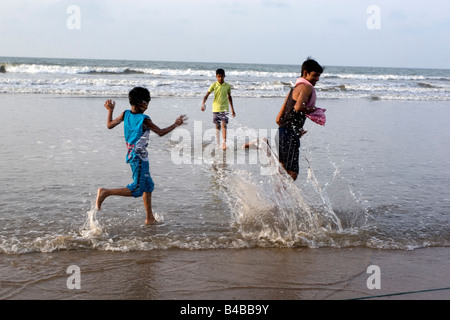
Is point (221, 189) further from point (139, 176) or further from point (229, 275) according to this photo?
point (229, 275)

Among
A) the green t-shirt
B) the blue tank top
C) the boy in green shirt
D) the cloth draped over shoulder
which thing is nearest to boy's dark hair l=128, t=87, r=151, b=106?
the blue tank top

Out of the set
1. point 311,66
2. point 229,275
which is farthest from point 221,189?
point 229,275

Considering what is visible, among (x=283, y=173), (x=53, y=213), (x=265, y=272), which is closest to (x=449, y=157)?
(x=283, y=173)

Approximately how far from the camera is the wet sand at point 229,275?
3.53 m

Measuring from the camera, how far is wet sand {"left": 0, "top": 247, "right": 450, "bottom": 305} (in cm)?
353

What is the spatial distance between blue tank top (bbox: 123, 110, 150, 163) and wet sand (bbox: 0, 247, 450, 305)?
1.11 metres

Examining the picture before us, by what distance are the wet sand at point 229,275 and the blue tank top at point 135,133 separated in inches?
43.7

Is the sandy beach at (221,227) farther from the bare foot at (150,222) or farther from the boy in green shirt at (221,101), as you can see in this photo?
the boy in green shirt at (221,101)

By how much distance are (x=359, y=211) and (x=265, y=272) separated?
84.1 inches

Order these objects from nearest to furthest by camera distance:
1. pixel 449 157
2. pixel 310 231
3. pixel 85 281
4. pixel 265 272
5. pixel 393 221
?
pixel 85 281 → pixel 265 272 → pixel 310 231 → pixel 393 221 → pixel 449 157

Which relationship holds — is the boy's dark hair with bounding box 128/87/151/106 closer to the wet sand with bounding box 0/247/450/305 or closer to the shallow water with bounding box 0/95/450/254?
the shallow water with bounding box 0/95/450/254

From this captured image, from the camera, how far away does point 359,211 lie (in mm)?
5629

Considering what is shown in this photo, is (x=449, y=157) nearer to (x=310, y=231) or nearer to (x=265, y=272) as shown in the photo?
(x=310, y=231)
